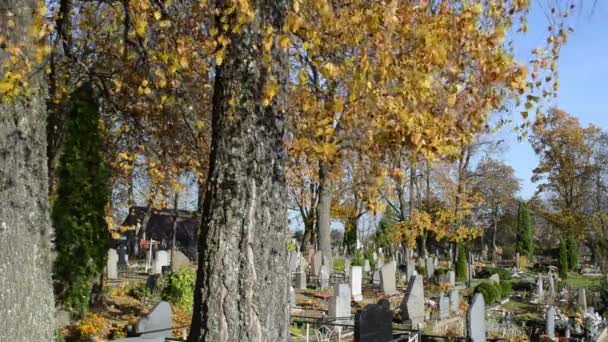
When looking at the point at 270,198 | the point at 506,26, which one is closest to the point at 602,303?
the point at 506,26

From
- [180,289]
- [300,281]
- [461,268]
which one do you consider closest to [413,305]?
[180,289]

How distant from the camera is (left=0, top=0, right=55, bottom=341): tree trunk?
596cm

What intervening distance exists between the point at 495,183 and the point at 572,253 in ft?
26.5

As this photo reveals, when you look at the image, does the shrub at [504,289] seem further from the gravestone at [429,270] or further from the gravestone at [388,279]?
the gravestone at [388,279]

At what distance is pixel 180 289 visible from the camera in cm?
1639

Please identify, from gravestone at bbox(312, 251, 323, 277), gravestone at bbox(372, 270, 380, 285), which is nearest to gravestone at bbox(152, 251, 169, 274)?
gravestone at bbox(312, 251, 323, 277)

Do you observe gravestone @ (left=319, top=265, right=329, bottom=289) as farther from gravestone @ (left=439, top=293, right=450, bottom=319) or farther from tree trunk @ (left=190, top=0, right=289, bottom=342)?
tree trunk @ (left=190, top=0, right=289, bottom=342)

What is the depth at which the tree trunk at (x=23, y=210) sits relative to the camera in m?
5.96

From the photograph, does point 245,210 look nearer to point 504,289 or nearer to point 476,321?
point 476,321

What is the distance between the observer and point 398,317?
1716 cm

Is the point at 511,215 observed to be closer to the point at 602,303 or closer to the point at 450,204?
the point at 450,204

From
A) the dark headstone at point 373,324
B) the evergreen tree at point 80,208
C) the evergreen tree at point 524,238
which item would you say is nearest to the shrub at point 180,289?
the evergreen tree at point 80,208

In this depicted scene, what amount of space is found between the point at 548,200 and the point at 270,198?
182 feet

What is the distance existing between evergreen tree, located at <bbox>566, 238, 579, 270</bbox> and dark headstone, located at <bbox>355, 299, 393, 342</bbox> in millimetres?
39418
